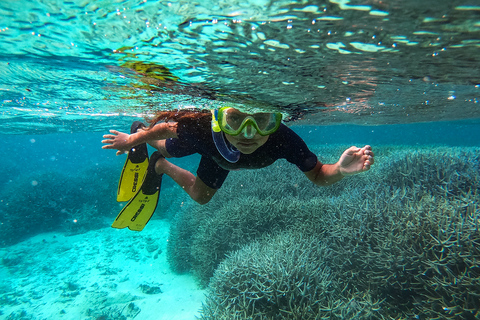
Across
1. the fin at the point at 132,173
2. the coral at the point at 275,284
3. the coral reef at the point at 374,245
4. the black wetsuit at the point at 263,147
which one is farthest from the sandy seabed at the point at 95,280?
the black wetsuit at the point at 263,147

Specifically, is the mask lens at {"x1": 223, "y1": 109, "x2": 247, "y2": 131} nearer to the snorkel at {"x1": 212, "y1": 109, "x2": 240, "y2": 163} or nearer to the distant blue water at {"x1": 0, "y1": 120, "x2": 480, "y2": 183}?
the snorkel at {"x1": 212, "y1": 109, "x2": 240, "y2": 163}

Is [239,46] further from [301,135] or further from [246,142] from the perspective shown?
[301,135]

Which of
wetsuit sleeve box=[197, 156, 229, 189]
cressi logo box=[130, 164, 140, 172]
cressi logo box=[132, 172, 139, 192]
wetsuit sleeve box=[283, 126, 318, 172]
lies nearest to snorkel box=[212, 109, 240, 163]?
wetsuit sleeve box=[283, 126, 318, 172]

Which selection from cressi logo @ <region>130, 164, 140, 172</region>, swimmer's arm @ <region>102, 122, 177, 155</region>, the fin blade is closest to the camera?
swimmer's arm @ <region>102, 122, 177, 155</region>

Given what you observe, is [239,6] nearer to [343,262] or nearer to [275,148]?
[275,148]

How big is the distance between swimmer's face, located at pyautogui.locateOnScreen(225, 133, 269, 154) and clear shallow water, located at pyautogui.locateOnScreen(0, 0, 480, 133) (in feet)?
5.11

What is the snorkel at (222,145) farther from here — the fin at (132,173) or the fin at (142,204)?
the fin at (132,173)

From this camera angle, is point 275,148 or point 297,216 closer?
point 275,148

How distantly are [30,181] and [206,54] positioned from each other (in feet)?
59.3

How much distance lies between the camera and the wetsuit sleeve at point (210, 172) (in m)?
5.06

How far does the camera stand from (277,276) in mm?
4609

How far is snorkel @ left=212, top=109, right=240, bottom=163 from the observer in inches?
157

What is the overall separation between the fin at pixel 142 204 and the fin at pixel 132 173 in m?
0.61

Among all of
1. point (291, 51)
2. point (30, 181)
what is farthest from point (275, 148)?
point (30, 181)
